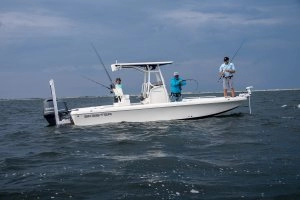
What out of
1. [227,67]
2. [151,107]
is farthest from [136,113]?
[227,67]

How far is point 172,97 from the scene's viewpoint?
60.1ft

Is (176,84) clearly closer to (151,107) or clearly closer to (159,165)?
(151,107)

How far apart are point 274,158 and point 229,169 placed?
53.7 inches

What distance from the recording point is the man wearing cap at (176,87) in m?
18.1

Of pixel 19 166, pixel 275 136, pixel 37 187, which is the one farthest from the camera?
pixel 275 136

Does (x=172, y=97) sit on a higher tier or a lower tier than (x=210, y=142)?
higher

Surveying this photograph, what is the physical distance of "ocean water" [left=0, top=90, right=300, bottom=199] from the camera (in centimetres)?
626

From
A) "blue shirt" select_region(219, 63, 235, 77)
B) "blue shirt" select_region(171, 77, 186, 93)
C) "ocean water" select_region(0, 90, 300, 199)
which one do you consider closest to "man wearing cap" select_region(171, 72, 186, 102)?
"blue shirt" select_region(171, 77, 186, 93)

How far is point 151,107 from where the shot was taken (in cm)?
1691

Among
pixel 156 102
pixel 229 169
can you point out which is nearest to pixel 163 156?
pixel 229 169

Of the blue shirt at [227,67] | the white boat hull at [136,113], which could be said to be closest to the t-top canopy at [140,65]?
the white boat hull at [136,113]

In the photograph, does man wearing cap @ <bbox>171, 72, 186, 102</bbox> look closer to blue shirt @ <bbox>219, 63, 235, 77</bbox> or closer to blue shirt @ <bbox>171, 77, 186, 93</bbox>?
blue shirt @ <bbox>171, 77, 186, 93</bbox>

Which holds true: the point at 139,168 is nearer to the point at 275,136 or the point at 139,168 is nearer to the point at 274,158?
the point at 274,158

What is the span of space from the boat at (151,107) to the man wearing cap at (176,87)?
0.33 meters
